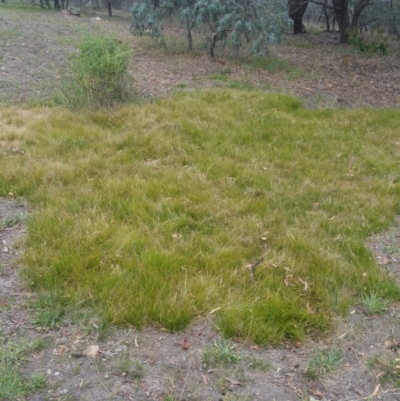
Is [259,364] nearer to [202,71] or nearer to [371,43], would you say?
[202,71]

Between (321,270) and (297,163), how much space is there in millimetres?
1983

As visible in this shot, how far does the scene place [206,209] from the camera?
4.03 m

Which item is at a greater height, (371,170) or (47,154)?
(47,154)

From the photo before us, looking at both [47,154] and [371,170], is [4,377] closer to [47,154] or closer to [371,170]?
[47,154]

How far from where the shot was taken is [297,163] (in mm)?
5113

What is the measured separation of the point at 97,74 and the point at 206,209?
3.21 meters

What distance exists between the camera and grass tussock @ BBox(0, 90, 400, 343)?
2967 mm


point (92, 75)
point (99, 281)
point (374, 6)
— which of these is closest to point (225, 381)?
point (99, 281)

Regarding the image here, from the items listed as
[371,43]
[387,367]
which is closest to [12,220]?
[387,367]

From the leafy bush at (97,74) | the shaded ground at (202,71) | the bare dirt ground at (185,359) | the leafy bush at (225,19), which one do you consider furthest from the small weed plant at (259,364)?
the leafy bush at (225,19)

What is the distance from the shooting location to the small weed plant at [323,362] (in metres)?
2.53

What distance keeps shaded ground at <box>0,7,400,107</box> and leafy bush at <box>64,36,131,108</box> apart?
70 centimetres

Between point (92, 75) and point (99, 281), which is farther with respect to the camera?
point (92, 75)

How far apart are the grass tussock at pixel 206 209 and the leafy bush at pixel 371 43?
6.12m
